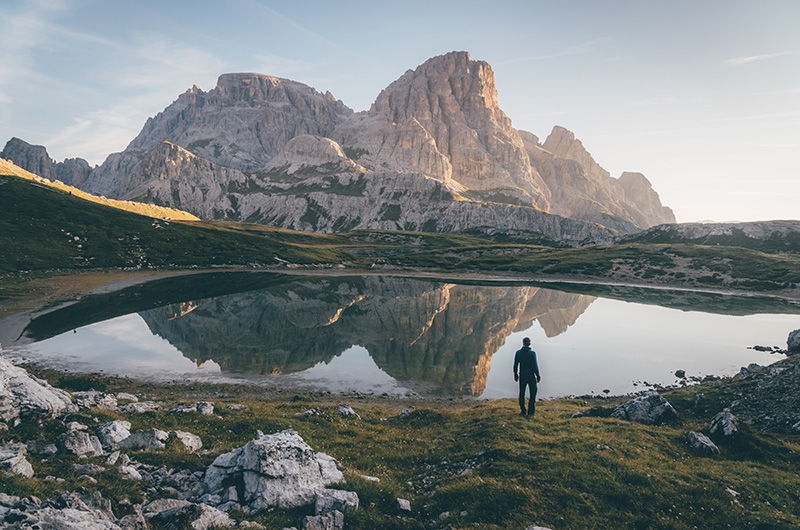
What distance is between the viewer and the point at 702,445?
1817 centimetres

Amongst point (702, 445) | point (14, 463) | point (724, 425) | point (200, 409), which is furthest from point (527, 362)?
point (14, 463)

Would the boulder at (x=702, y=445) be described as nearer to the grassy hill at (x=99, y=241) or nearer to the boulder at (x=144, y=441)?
the boulder at (x=144, y=441)

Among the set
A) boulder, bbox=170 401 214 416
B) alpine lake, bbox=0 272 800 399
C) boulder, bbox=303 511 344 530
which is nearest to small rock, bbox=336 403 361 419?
boulder, bbox=170 401 214 416

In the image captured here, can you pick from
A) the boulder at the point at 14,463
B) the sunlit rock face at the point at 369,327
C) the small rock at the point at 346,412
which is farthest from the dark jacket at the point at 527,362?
the boulder at the point at 14,463

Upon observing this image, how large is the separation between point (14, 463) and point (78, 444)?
109 inches

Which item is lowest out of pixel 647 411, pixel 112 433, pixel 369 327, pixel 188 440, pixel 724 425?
pixel 369 327

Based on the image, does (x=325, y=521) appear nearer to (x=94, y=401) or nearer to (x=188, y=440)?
(x=188, y=440)

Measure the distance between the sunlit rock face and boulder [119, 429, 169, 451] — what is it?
1004 inches

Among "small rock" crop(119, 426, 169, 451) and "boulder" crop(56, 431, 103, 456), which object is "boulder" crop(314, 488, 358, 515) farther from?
"boulder" crop(56, 431, 103, 456)

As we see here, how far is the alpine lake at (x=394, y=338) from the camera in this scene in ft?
135

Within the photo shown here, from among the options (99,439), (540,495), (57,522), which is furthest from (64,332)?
(540,495)

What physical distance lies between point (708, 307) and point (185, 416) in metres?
113

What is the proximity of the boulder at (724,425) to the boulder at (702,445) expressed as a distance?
3.07 ft

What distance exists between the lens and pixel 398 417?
26188 mm
